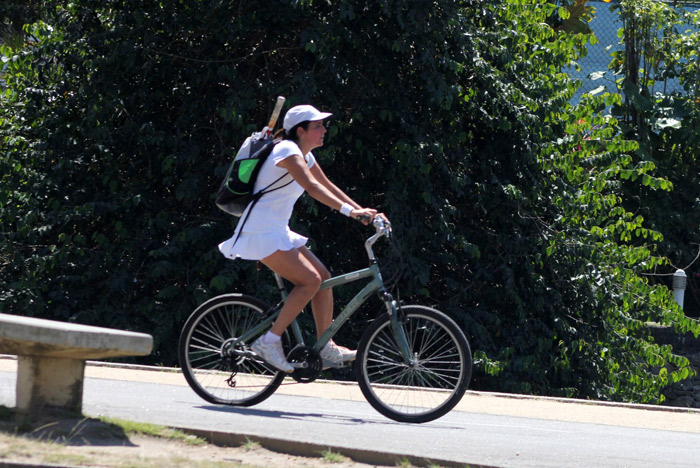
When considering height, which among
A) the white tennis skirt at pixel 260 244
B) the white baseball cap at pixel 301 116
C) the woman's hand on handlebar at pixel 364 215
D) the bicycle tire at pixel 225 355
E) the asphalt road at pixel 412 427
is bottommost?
the asphalt road at pixel 412 427

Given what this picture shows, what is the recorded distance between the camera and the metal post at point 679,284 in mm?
13250

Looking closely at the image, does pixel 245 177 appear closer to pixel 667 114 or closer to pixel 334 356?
pixel 334 356

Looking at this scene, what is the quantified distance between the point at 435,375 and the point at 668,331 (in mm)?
7105

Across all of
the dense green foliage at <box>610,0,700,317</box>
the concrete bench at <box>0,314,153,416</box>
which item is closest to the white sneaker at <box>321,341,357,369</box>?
the concrete bench at <box>0,314,153,416</box>

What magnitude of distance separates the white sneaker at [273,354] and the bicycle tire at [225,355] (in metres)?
0.17

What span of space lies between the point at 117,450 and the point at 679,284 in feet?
33.2

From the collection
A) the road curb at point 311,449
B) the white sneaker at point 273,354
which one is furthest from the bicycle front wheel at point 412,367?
the road curb at point 311,449

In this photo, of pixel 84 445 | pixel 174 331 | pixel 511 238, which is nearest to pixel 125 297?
pixel 174 331

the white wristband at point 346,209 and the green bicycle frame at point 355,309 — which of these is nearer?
the white wristband at point 346,209

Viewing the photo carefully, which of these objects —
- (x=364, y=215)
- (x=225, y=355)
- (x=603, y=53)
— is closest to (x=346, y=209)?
(x=364, y=215)

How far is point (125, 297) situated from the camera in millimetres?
10797

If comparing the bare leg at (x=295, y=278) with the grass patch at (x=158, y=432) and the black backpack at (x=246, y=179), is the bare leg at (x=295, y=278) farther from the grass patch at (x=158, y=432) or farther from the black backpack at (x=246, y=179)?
the grass patch at (x=158, y=432)

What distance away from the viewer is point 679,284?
43.7 ft

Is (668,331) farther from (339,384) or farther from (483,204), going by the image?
(339,384)
